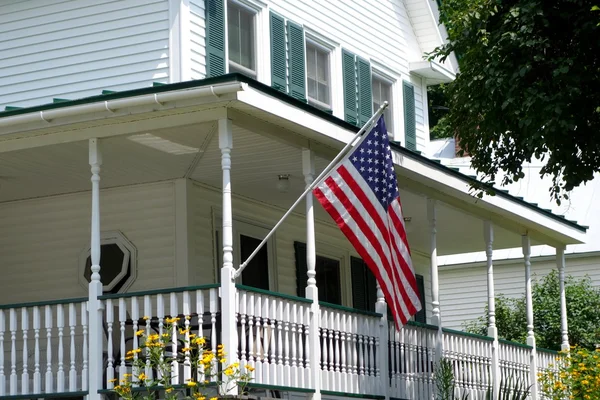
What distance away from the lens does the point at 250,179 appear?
16109 millimetres

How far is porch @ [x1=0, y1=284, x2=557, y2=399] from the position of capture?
12.6 m

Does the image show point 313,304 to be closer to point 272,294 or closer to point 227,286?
point 272,294

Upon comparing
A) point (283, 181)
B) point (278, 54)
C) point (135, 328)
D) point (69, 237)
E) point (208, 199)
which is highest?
point (278, 54)

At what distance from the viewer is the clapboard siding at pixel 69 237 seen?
52.2 feet

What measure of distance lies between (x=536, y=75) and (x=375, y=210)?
2649 millimetres

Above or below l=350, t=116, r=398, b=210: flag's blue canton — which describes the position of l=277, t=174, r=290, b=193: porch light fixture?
above

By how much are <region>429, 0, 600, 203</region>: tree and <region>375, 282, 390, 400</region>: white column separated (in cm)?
259

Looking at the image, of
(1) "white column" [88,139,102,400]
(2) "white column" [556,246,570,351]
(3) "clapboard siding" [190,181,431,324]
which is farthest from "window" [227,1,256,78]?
(2) "white column" [556,246,570,351]

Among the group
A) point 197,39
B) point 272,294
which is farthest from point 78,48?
point 272,294

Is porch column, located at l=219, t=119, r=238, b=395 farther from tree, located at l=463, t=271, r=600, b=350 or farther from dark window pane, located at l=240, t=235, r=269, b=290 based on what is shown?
tree, located at l=463, t=271, r=600, b=350

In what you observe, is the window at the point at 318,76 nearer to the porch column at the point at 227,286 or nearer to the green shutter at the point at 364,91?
the green shutter at the point at 364,91

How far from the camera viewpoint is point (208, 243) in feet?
53.0

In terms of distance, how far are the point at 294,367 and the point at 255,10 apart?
19.4 feet

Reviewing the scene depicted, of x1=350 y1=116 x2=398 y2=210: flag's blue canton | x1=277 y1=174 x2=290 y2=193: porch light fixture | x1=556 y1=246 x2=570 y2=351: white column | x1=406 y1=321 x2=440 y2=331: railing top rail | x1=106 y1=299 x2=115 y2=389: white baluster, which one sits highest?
x1=277 y1=174 x2=290 y2=193: porch light fixture
